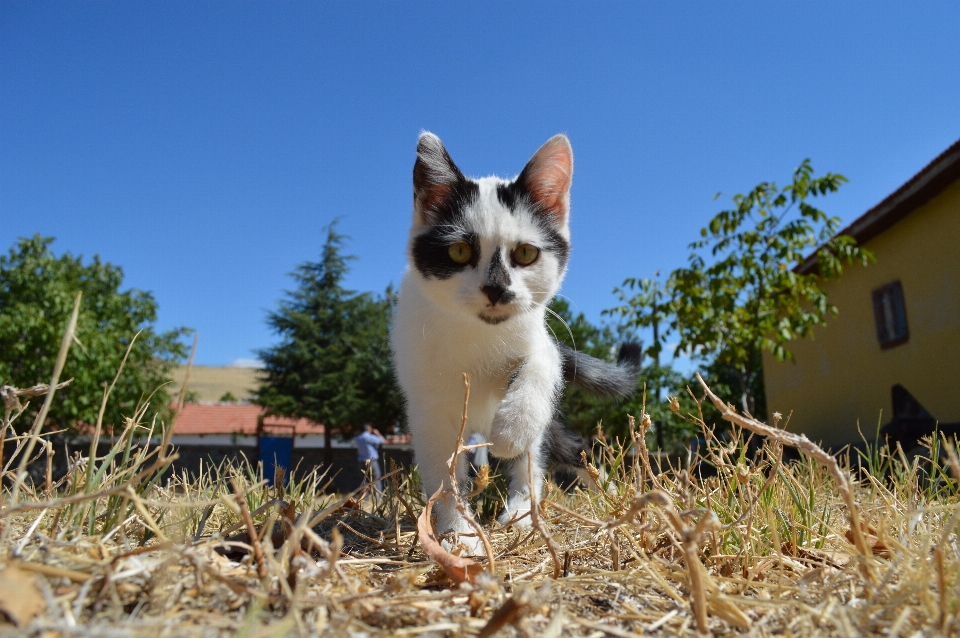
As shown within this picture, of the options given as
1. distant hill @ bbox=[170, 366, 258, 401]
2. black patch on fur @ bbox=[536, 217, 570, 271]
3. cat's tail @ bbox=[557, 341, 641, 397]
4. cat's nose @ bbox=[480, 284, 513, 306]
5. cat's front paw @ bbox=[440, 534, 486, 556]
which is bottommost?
cat's front paw @ bbox=[440, 534, 486, 556]

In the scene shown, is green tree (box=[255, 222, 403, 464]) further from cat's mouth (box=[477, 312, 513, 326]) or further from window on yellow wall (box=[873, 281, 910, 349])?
cat's mouth (box=[477, 312, 513, 326])

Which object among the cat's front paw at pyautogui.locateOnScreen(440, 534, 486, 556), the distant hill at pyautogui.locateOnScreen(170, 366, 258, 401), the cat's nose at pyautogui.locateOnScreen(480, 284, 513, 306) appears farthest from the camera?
the distant hill at pyautogui.locateOnScreen(170, 366, 258, 401)

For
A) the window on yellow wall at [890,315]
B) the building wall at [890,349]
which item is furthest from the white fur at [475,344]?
the window on yellow wall at [890,315]

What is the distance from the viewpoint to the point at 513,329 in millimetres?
2430

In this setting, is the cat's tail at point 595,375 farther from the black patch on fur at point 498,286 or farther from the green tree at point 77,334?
the green tree at point 77,334

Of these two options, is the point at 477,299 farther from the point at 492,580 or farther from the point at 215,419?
the point at 215,419

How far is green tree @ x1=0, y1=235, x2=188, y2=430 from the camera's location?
14445 millimetres

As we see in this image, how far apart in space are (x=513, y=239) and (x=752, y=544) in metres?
1.36

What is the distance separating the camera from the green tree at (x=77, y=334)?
14.4 metres

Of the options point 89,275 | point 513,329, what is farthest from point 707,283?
point 89,275

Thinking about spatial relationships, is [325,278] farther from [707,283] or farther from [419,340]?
[419,340]

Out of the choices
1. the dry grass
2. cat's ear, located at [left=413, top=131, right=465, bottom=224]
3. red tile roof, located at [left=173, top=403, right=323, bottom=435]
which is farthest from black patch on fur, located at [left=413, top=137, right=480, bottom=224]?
red tile roof, located at [left=173, top=403, right=323, bottom=435]

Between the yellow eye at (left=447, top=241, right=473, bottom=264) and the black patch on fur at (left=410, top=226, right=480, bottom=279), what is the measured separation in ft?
0.04

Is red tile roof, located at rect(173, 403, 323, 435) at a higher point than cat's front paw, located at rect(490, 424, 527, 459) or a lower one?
higher
